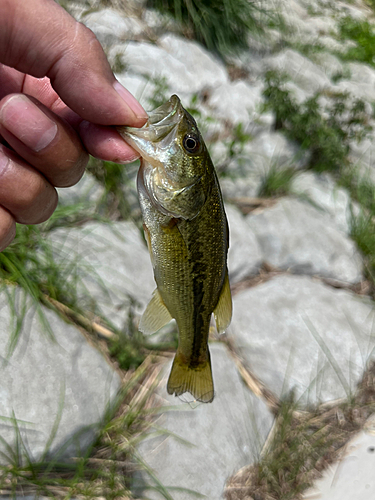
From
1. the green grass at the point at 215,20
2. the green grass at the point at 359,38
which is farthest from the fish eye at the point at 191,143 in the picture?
the green grass at the point at 359,38

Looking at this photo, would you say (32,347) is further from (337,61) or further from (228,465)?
(337,61)

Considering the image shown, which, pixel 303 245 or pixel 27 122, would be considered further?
pixel 303 245

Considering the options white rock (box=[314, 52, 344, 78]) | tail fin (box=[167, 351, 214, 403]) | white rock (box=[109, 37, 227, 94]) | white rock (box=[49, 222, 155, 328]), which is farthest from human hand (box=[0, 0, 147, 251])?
white rock (box=[314, 52, 344, 78])

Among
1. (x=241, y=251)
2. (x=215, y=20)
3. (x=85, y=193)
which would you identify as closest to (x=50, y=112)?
(x=85, y=193)

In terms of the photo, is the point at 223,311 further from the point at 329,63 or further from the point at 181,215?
the point at 329,63

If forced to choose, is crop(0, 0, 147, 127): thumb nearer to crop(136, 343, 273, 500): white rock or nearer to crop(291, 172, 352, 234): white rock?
crop(136, 343, 273, 500): white rock

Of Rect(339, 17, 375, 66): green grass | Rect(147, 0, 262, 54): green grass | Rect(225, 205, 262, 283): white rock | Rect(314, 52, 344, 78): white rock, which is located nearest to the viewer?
Rect(225, 205, 262, 283): white rock
